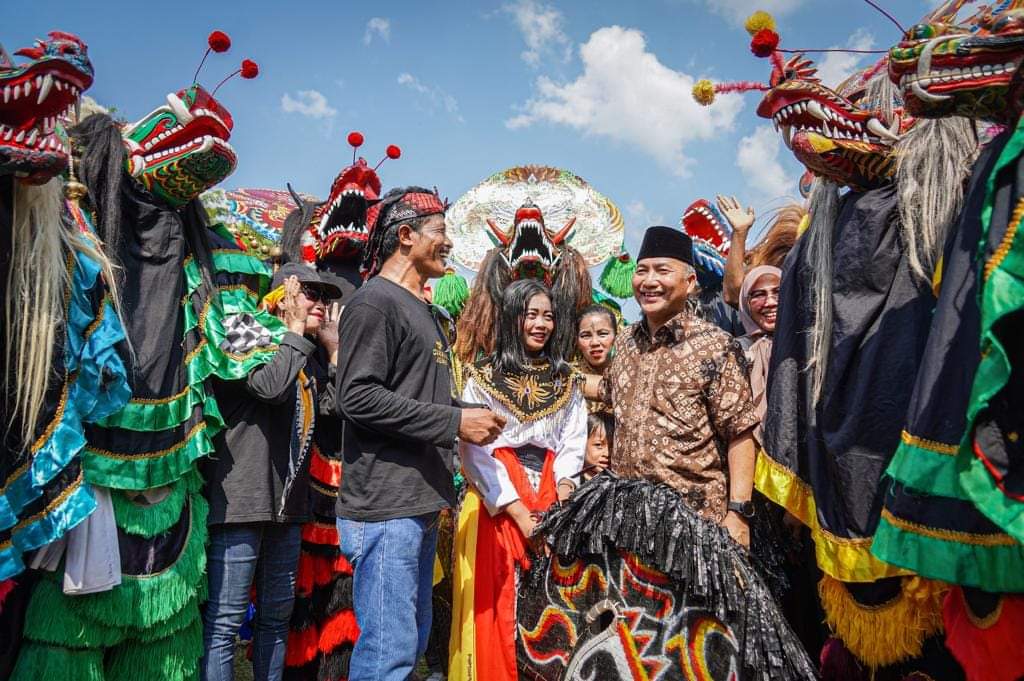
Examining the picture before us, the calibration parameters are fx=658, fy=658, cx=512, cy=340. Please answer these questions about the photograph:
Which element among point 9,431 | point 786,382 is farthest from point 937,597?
point 9,431

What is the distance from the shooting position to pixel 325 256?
399 centimetres

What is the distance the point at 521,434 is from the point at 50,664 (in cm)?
214

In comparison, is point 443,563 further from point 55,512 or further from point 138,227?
point 138,227

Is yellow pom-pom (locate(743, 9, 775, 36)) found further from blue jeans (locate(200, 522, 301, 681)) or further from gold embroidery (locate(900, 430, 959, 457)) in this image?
blue jeans (locate(200, 522, 301, 681))

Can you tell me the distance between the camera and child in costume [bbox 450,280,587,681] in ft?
10.3

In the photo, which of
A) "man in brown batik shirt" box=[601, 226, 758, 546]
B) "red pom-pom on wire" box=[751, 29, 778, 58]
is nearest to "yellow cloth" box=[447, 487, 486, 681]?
→ "man in brown batik shirt" box=[601, 226, 758, 546]

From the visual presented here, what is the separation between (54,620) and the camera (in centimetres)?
224

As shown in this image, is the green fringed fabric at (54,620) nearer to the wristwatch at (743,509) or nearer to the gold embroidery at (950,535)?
the wristwatch at (743,509)

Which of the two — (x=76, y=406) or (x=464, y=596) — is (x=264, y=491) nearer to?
→ (x=76, y=406)

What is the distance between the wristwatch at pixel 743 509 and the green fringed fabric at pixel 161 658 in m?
2.19

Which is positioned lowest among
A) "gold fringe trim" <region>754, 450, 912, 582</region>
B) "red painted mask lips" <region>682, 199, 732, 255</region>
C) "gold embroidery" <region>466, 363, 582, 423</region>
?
"gold fringe trim" <region>754, 450, 912, 582</region>

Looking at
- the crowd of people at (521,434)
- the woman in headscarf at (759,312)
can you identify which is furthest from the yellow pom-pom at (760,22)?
the woman in headscarf at (759,312)

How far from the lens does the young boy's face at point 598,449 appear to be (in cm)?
329

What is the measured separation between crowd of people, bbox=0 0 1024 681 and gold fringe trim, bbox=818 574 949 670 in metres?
0.01
